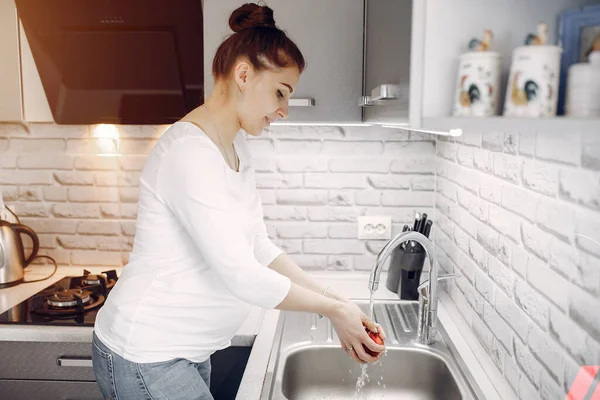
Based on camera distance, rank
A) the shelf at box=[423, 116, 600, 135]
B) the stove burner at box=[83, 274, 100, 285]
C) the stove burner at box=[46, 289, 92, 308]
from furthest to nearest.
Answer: the stove burner at box=[83, 274, 100, 285] → the stove burner at box=[46, 289, 92, 308] → the shelf at box=[423, 116, 600, 135]

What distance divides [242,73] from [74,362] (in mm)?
1030

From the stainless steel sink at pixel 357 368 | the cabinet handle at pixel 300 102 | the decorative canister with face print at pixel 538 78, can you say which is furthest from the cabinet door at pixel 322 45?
the decorative canister with face print at pixel 538 78

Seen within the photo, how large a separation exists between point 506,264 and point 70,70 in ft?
5.01

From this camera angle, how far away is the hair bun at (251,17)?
1335 mm

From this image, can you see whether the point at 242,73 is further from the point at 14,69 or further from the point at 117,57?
the point at 14,69

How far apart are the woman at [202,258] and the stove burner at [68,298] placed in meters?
0.49

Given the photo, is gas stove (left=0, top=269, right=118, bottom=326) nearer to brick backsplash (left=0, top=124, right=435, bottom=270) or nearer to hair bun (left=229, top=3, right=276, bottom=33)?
brick backsplash (left=0, top=124, right=435, bottom=270)

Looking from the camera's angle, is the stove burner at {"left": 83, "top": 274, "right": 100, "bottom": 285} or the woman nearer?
the woman

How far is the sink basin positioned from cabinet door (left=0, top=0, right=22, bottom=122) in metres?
1.28

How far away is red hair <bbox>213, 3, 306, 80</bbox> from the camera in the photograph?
1.30 metres

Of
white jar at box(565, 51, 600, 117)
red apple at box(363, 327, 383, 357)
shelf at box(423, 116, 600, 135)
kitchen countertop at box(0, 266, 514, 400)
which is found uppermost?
white jar at box(565, 51, 600, 117)

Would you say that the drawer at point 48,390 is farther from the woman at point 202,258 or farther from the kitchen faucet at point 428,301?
the kitchen faucet at point 428,301

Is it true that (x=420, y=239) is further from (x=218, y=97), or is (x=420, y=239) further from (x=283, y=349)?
(x=218, y=97)

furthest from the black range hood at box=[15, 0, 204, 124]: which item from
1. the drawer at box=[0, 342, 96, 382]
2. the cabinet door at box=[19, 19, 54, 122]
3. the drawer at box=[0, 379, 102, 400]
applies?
the drawer at box=[0, 379, 102, 400]
